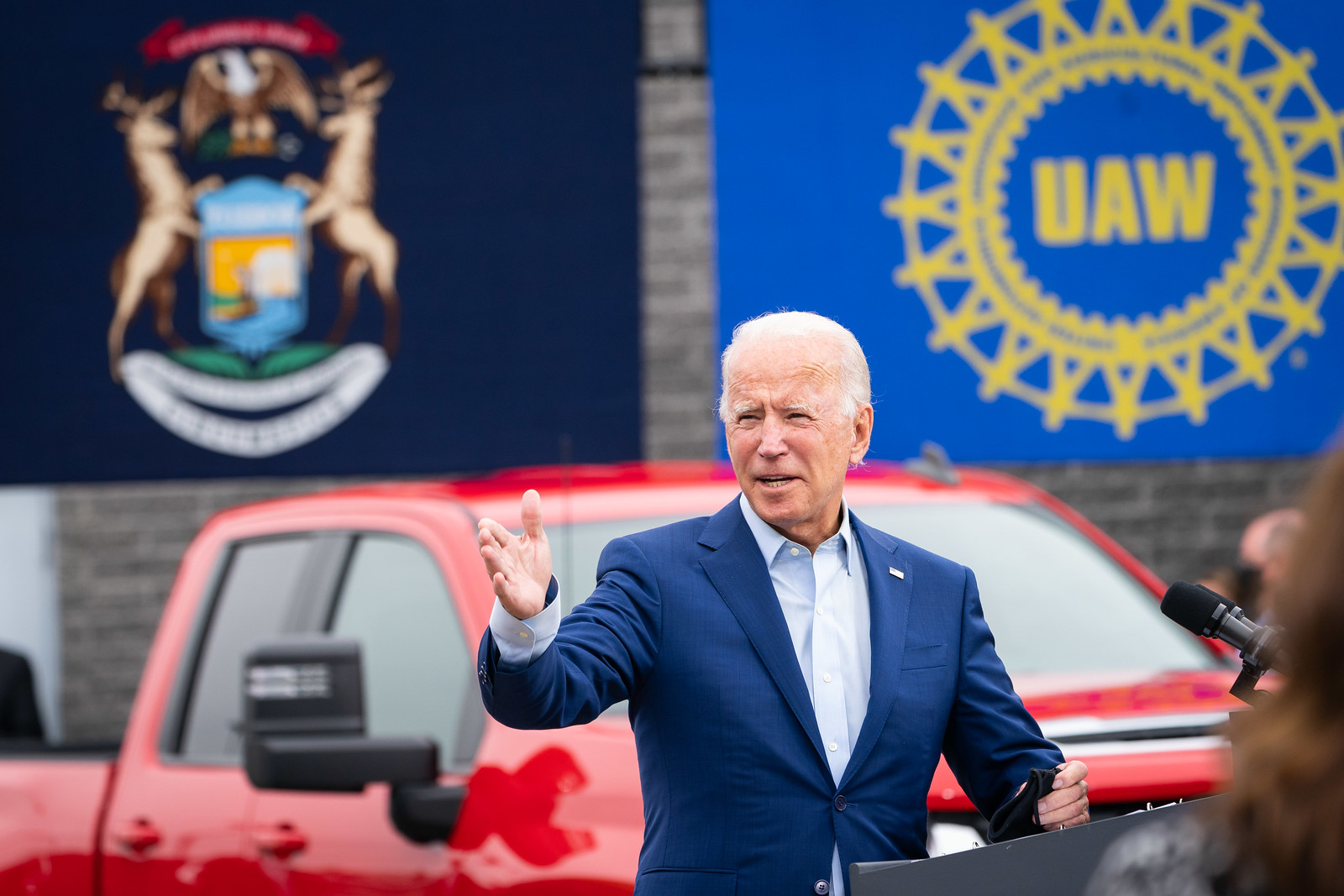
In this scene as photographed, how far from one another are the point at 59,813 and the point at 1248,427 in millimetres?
4077

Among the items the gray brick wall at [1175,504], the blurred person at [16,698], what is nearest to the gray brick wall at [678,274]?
the gray brick wall at [1175,504]

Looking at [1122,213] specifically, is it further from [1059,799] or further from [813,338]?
[1059,799]

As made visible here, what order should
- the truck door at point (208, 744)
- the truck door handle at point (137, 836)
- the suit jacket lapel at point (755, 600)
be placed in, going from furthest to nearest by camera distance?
the truck door handle at point (137, 836) → the truck door at point (208, 744) → the suit jacket lapel at point (755, 600)

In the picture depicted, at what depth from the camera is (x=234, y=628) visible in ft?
15.4

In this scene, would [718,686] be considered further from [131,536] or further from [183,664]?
[131,536]

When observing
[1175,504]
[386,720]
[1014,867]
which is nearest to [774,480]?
[1014,867]

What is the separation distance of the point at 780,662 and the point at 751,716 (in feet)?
0.31

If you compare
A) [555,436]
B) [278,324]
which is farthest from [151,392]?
[555,436]

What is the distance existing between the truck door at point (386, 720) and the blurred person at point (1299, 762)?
2408 mm

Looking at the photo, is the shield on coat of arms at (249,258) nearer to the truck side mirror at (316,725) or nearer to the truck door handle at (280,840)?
the truck door handle at (280,840)

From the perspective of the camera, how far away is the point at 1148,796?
3.15m

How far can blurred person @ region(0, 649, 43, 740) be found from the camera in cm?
709

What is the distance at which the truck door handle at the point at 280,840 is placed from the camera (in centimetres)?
382

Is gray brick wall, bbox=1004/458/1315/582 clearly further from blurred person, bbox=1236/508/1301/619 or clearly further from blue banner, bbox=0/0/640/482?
blue banner, bbox=0/0/640/482
